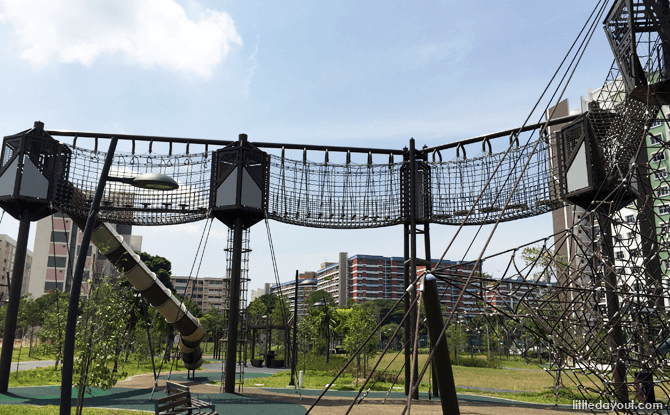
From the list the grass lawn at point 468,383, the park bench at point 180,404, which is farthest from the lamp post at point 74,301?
the grass lawn at point 468,383

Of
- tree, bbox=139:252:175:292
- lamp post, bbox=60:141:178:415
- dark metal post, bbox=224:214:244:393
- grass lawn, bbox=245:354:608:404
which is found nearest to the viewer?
lamp post, bbox=60:141:178:415

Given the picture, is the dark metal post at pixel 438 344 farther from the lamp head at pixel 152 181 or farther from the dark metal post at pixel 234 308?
the dark metal post at pixel 234 308

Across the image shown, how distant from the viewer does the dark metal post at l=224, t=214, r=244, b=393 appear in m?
18.8

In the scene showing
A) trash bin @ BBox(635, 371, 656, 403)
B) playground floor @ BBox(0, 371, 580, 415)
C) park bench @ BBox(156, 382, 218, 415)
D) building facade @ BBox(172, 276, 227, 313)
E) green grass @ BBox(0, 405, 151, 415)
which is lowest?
playground floor @ BBox(0, 371, 580, 415)

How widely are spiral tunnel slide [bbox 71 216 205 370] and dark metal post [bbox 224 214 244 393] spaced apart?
4031 millimetres

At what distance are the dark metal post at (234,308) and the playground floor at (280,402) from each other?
774 mm

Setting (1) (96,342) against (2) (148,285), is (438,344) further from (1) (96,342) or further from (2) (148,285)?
(2) (148,285)

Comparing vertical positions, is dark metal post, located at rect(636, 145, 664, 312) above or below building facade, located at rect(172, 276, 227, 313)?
below

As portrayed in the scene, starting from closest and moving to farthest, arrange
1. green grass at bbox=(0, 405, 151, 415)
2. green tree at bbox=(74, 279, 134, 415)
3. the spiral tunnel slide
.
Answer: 1. green tree at bbox=(74, 279, 134, 415)
2. green grass at bbox=(0, 405, 151, 415)
3. the spiral tunnel slide

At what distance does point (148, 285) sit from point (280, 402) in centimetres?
822

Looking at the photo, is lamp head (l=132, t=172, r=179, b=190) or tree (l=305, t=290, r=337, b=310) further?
tree (l=305, t=290, r=337, b=310)

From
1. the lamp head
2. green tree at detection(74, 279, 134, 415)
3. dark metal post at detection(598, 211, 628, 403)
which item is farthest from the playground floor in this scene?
the lamp head

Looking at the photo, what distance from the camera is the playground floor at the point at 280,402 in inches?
642

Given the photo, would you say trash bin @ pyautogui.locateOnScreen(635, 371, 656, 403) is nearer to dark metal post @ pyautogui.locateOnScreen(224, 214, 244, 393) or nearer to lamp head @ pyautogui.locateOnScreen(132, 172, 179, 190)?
lamp head @ pyautogui.locateOnScreen(132, 172, 179, 190)
